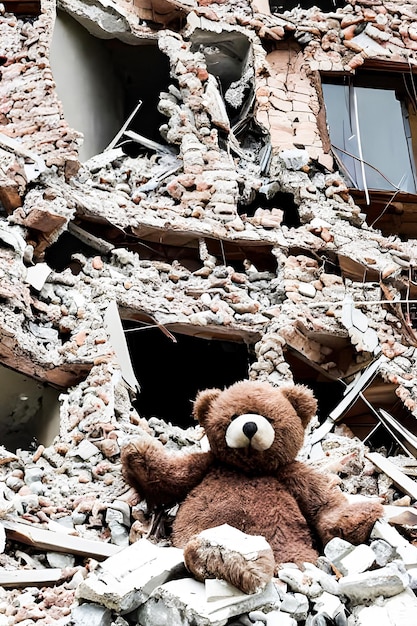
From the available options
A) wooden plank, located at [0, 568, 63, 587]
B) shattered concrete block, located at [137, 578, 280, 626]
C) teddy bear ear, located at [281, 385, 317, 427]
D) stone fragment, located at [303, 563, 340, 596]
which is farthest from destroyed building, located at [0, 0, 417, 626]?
teddy bear ear, located at [281, 385, 317, 427]

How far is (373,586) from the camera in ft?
8.07

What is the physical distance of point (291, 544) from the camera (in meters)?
2.81

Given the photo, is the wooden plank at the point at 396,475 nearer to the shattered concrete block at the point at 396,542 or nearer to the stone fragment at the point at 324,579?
the shattered concrete block at the point at 396,542

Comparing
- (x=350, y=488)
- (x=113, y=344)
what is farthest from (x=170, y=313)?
(x=350, y=488)

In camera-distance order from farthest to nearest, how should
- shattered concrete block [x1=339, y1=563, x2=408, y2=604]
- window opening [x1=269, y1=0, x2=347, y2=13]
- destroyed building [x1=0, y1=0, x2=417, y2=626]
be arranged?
1. window opening [x1=269, y1=0, x2=347, y2=13]
2. destroyed building [x1=0, y1=0, x2=417, y2=626]
3. shattered concrete block [x1=339, y1=563, x2=408, y2=604]

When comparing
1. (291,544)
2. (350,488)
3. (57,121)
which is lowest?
(350,488)

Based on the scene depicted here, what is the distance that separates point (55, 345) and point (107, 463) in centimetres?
79

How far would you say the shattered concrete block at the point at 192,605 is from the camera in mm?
2227

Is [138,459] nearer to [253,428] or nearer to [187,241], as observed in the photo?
[253,428]

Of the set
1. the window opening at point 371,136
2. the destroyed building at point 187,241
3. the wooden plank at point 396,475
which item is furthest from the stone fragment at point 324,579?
the window opening at point 371,136

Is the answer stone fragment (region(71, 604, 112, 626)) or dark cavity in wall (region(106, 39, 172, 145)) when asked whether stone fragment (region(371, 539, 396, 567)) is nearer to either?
stone fragment (region(71, 604, 112, 626))

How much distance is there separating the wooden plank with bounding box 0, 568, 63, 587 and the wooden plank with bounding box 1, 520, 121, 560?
0.13m

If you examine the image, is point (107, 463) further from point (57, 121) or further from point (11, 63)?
point (11, 63)

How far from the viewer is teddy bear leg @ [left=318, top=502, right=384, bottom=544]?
8.91 feet
